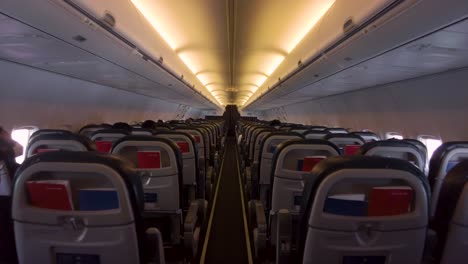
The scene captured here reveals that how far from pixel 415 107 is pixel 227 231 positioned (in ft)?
15.2

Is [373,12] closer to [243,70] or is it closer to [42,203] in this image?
[42,203]

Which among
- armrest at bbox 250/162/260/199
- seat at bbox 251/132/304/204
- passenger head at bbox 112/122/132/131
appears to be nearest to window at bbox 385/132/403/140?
seat at bbox 251/132/304/204

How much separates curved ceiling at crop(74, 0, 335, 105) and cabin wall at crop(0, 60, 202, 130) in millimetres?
2300

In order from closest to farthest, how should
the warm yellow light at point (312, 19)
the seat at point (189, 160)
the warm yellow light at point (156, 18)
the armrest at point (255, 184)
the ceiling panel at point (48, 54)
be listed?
the ceiling panel at point (48, 54)
the seat at point (189, 160)
the armrest at point (255, 184)
the warm yellow light at point (312, 19)
the warm yellow light at point (156, 18)

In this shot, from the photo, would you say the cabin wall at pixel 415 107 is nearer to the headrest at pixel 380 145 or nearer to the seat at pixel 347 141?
the seat at pixel 347 141

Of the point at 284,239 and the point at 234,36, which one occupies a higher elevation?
the point at 234,36

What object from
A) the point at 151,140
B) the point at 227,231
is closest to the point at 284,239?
the point at 151,140

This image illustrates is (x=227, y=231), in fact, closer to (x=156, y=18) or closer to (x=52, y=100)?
(x=156, y=18)

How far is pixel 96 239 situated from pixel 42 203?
1.14ft

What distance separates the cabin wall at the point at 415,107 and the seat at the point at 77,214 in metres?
5.56

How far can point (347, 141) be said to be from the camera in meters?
4.98

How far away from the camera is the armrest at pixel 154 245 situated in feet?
6.59

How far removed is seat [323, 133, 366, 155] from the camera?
15.5 ft

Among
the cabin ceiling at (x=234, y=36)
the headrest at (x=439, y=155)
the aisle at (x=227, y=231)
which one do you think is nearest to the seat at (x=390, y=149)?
the headrest at (x=439, y=155)
